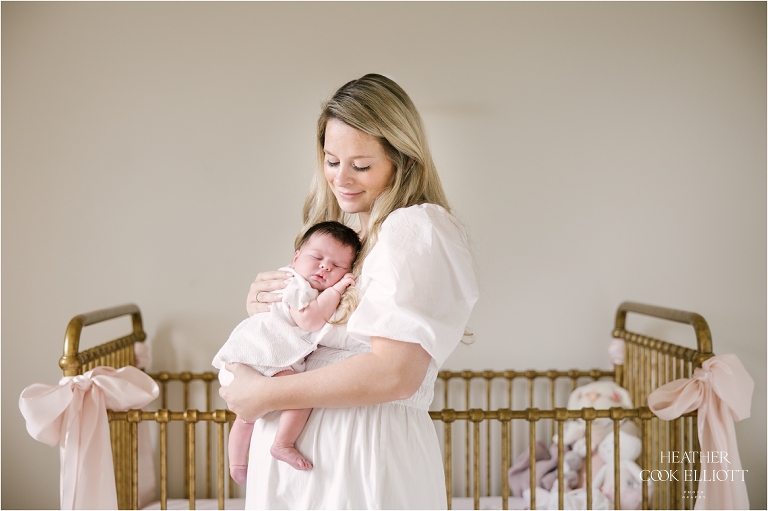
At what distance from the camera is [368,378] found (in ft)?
3.40

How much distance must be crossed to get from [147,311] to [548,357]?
5.02 ft

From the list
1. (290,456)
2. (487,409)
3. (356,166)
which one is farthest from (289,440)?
(487,409)

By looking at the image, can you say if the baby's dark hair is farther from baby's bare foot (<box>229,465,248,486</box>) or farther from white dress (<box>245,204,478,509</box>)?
baby's bare foot (<box>229,465,248,486</box>)

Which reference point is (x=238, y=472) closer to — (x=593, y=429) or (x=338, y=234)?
(x=338, y=234)

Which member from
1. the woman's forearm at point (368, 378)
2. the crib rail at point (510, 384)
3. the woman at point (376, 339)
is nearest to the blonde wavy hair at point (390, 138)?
the woman at point (376, 339)

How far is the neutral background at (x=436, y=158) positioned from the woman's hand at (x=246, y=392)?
3.98 ft

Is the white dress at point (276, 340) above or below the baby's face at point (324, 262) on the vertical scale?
below

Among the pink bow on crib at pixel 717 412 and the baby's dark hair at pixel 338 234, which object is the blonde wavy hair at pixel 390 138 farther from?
the pink bow on crib at pixel 717 412

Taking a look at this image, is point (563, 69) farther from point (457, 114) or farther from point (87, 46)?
point (87, 46)

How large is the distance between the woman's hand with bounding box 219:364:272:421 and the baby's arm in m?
0.13

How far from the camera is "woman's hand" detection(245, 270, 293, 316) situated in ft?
4.23

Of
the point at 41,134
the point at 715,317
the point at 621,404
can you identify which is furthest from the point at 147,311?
the point at 715,317

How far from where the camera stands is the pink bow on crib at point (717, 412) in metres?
1.72

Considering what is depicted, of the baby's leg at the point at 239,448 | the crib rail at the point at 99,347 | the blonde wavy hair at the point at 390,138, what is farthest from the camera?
the crib rail at the point at 99,347
